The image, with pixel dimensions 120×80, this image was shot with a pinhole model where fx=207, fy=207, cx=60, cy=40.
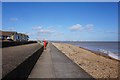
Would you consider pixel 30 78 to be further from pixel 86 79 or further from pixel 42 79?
pixel 86 79

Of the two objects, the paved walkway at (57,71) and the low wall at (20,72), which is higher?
the low wall at (20,72)

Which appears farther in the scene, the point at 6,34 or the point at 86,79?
the point at 6,34

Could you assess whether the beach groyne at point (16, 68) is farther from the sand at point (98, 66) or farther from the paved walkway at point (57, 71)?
the sand at point (98, 66)

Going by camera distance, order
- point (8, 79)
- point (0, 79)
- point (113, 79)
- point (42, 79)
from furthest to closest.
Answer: point (113, 79) → point (42, 79) → point (8, 79) → point (0, 79)

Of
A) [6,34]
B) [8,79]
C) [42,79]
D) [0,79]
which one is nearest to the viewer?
[0,79]

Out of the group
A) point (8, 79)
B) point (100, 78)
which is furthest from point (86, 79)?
point (8, 79)

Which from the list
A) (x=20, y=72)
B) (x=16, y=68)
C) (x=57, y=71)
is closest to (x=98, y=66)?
(x=57, y=71)

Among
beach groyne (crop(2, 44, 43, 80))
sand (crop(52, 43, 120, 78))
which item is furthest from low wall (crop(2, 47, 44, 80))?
sand (crop(52, 43, 120, 78))

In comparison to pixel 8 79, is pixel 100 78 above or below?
below

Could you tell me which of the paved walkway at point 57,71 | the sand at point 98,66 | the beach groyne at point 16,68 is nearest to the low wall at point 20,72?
the beach groyne at point 16,68

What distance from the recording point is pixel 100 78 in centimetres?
1167

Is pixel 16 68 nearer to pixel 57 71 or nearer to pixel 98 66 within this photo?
pixel 57 71

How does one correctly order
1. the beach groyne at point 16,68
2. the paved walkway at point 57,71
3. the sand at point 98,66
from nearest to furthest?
1. the beach groyne at point 16,68
2. the paved walkway at point 57,71
3. the sand at point 98,66

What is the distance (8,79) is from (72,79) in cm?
571
